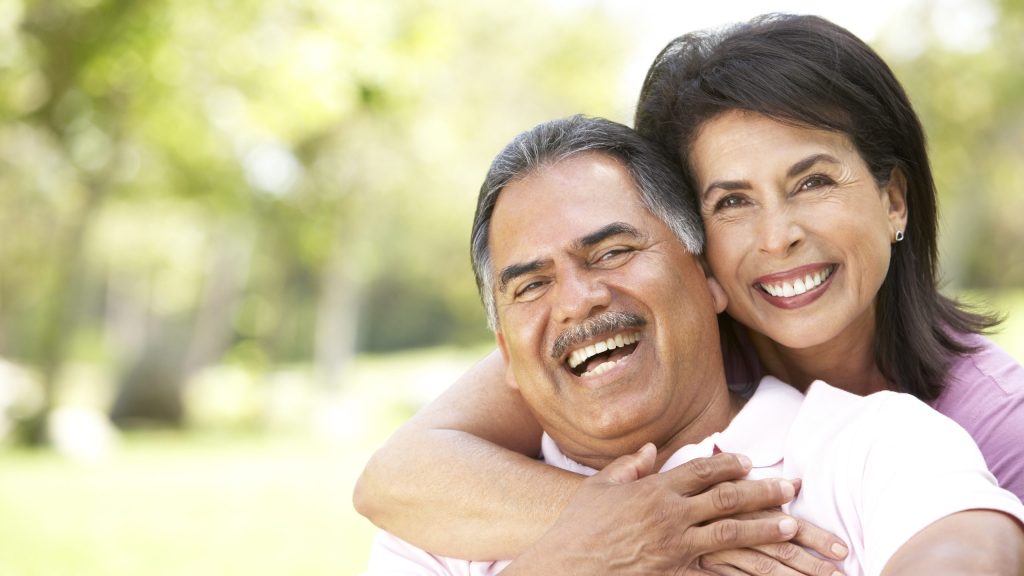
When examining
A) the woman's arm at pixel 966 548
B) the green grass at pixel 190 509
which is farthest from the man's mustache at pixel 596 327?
the green grass at pixel 190 509

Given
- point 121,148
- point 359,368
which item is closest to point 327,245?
point 121,148

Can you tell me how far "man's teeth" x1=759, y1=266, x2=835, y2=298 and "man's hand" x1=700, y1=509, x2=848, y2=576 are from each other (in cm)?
66

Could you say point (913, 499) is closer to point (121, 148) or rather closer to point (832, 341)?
point (832, 341)

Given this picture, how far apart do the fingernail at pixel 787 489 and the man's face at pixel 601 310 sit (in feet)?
1.30

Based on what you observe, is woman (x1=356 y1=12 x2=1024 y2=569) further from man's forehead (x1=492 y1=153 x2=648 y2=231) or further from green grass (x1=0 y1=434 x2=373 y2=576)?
green grass (x1=0 y1=434 x2=373 y2=576)

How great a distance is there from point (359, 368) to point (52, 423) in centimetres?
1864

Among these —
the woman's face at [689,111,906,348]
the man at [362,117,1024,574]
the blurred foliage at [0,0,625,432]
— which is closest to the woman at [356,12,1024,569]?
the woman's face at [689,111,906,348]

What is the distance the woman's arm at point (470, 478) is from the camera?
2.55 meters

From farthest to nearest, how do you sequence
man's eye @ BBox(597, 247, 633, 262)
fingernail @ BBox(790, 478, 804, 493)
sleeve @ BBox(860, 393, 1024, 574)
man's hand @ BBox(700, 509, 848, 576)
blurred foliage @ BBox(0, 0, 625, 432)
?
blurred foliage @ BBox(0, 0, 625, 432) < man's eye @ BBox(597, 247, 633, 262) < fingernail @ BBox(790, 478, 804, 493) < man's hand @ BBox(700, 509, 848, 576) < sleeve @ BBox(860, 393, 1024, 574)

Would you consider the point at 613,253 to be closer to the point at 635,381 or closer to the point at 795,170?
the point at 635,381

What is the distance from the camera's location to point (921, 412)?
7.23 ft

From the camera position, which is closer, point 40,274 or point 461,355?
point 40,274

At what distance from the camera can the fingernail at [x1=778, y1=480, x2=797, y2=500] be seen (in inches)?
90.0

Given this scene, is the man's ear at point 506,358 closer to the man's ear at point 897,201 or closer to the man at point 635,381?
the man at point 635,381
